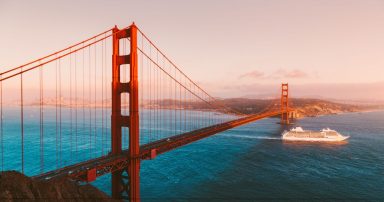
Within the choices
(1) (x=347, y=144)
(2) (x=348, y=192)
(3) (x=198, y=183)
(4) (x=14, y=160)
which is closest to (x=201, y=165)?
(3) (x=198, y=183)

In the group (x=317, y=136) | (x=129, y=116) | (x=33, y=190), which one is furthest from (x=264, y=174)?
(x=317, y=136)

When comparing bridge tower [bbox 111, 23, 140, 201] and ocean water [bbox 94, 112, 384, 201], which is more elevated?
bridge tower [bbox 111, 23, 140, 201]

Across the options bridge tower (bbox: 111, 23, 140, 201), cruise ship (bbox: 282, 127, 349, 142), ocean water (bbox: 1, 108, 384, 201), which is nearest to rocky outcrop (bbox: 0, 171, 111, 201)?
bridge tower (bbox: 111, 23, 140, 201)

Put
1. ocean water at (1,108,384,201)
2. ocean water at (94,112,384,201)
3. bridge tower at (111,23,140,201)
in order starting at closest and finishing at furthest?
1. bridge tower at (111,23,140,201)
2. ocean water at (94,112,384,201)
3. ocean water at (1,108,384,201)

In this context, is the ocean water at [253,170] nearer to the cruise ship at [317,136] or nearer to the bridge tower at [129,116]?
the cruise ship at [317,136]

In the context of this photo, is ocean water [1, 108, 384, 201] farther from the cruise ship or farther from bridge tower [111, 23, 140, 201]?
bridge tower [111, 23, 140, 201]

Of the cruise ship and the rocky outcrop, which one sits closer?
the rocky outcrop

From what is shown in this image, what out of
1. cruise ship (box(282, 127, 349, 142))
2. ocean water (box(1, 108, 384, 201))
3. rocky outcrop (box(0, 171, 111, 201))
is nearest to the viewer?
rocky outcrop (box(0, 171, 111, 201))
